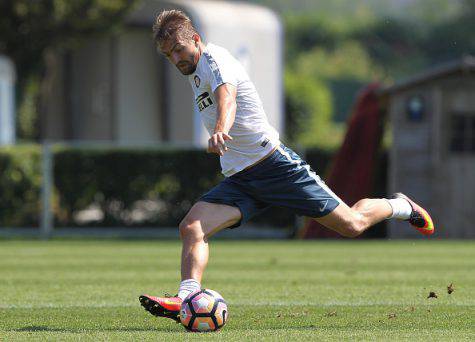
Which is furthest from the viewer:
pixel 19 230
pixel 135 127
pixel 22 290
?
pixel 135 127

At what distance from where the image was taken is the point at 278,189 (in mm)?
8273

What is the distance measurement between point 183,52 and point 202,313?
1718mm

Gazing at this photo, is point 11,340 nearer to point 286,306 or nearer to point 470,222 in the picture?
point 286,306

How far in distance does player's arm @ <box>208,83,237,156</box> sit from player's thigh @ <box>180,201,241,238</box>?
2.25 feet

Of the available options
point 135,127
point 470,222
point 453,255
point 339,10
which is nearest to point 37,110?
point 135,127

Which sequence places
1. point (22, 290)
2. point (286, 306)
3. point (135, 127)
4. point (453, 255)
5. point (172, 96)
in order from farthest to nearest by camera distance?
point (135, 127), point (172, 96), point (453, 255), point (22, 290), point (286, 306)

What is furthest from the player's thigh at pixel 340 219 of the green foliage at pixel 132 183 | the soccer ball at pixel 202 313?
the green foliage at pixel 132 183

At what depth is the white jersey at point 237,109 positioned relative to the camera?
7.88m

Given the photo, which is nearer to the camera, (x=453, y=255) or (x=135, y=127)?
(x=453, y=255)

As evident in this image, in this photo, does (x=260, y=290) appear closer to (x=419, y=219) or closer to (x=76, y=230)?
(x=419, y=219)

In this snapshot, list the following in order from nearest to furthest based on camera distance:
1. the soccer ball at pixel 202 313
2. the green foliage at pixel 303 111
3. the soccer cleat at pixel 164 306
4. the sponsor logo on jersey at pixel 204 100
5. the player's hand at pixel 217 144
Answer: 1. the player's hand at pixel 217 144
2. the soccer ball at pixel 202 313
3. the soccer cleat at pixel 164 306
4. the sponsor logo on jersey at pixel 204 100
5. the green foliage at pixel 303 111

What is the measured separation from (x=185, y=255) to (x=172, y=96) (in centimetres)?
1693

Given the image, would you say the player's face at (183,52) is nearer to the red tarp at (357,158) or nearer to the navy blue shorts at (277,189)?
the navy blue shorts at (277,189)

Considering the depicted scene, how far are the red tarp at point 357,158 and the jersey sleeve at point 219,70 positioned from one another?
1242 cm
